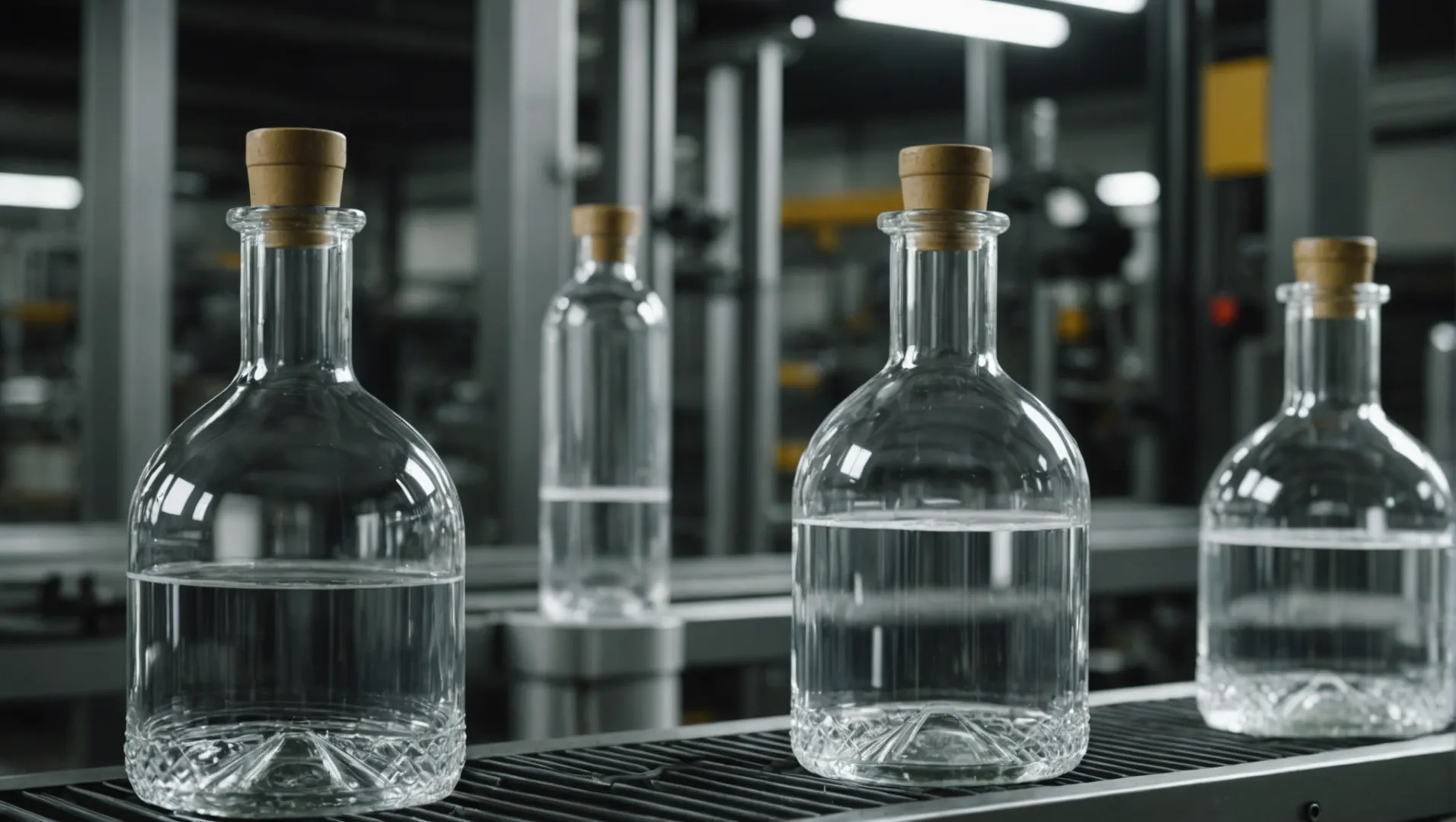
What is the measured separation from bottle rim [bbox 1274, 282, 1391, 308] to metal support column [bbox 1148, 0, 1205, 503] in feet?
7.71

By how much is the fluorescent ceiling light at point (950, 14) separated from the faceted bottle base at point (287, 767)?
2.79 m

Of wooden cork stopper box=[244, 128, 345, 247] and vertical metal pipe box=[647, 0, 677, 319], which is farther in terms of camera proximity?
vertical metal pipe box=[647, 0, 677, 319]

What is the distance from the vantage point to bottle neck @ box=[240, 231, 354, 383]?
648 mm

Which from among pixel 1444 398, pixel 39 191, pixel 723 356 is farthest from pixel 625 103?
pixel 39 191

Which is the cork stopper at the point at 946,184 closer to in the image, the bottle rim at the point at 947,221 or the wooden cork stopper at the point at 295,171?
the bottle rim at the point at 947,221

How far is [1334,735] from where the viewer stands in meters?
0.82

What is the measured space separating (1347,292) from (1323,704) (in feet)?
0.70

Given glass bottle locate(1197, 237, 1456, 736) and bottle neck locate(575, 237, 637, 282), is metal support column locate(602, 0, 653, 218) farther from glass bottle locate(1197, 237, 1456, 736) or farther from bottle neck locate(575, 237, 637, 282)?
glass bottle locate(1197, 237, 1456, 736)

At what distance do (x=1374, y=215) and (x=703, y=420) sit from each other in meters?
4.24

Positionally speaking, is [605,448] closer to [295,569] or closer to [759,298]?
[295,569]

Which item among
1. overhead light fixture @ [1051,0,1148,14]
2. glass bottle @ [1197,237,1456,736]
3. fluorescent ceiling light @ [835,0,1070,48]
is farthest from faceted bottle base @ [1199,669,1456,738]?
fluorescent ceiling light @ [835,0,1070,48]

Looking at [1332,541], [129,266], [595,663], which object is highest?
[129,266]

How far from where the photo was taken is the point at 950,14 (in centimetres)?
356

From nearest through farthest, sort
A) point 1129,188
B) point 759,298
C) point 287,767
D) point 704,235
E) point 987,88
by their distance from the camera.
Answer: point 287,767 → point 704,235 → point 759,298 → point 987,88 → point 1129,188
